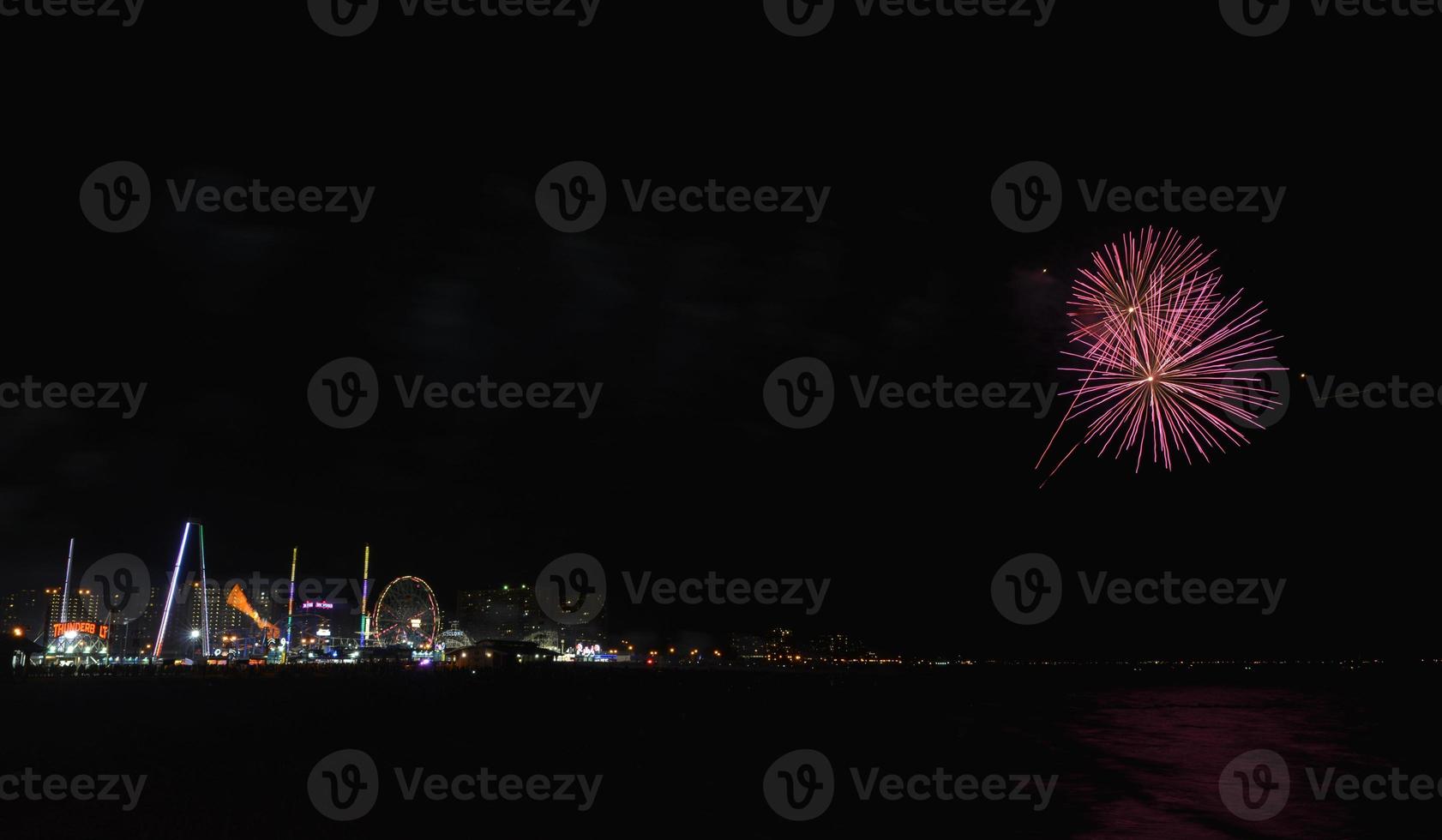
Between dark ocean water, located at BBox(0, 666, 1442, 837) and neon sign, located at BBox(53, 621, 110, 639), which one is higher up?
neon sign, located at BBox(53, 621, 110, 639)

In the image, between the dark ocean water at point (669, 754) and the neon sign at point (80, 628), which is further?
the neon sign at point (80, 628)

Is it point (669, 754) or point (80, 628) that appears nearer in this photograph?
point (669, 754)

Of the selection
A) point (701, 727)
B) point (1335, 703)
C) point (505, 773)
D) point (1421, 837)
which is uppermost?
point (1335, 703)

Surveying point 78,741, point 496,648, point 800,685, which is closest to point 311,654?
point 496,648

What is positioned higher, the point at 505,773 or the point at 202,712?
the point at 202,712

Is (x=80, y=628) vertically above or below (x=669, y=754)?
above

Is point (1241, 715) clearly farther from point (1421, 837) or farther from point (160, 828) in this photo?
point (160, 828)

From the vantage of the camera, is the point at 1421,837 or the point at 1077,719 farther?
the point at 1077,719

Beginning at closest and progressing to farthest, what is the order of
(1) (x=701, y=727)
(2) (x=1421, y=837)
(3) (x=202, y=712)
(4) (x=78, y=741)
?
1. (2) (x=1421, y=837)
2. (4) (x=78, y=741)
3. (3) (x=202, y=712)
4. (1) (x=701, y=727)

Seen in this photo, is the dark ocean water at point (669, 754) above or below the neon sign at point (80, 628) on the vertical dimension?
below

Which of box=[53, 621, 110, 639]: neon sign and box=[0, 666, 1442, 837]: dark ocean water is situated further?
box=[53, 621, 110, 639]: neon sign

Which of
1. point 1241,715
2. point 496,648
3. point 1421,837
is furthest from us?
point 496,648
